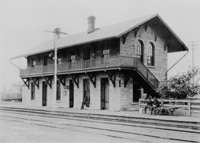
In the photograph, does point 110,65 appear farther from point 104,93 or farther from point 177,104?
point 177,104

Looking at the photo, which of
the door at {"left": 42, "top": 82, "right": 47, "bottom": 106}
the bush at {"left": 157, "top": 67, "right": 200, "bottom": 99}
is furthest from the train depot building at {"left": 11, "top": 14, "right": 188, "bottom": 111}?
the bush at {"left": 157, "top": 67, "right": 200, "bottom": 99}

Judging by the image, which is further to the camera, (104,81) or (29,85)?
(29,85)

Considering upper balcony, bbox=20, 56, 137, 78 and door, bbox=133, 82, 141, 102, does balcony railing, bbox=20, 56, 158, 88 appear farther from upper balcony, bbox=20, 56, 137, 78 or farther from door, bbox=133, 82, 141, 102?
door, bbox=133, 82, 141, 102

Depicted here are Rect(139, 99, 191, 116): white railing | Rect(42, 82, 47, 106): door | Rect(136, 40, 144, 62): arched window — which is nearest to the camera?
Rect(139, 99, 191, 116): white railing

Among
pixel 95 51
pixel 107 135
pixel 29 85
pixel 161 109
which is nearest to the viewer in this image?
pixel 107 135

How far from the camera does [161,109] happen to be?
16.8 metres

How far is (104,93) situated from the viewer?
22344 millimetres

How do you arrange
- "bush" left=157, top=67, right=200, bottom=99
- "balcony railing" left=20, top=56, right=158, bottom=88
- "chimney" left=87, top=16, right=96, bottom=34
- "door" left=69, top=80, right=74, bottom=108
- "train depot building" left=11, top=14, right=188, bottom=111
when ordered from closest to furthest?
"bush" left=157, top=67, right=200, bottom=99, "balcony railing" left=20, top=56, right=158, bottom=88, "train depot building" left=11, top=14, right=188, bottom=111, "door" left=69, top=80, right=74, bottom=108, "chimney" left=87, top=16, right=96, bottom=34

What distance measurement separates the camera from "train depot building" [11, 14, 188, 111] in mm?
20812

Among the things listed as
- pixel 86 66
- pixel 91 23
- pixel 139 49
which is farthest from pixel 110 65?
pixel 91 23

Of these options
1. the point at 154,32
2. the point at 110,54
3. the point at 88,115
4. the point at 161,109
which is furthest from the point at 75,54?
the point at 161,109

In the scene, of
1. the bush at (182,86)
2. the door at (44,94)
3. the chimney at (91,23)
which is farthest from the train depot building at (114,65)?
the bush at (182,86)

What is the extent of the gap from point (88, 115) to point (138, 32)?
27.3ft

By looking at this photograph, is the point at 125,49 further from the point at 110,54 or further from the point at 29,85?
the point at 29,85
